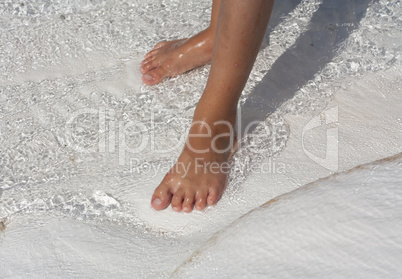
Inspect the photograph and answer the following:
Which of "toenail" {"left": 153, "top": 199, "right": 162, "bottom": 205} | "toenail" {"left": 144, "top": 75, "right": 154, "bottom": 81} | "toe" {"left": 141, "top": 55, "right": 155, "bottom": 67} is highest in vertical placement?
"toe" {"left": 141, "top": 55, "right": 155, "bottom": 67}

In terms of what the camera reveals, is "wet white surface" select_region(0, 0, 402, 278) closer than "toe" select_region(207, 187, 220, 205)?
Yes

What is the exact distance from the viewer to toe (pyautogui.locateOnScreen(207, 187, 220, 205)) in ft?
6.17

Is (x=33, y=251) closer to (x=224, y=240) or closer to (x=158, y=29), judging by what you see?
(x=224, y=240)

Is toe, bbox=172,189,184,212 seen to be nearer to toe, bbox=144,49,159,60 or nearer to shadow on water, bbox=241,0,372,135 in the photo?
shadow on water, bbox=241,0,372,135

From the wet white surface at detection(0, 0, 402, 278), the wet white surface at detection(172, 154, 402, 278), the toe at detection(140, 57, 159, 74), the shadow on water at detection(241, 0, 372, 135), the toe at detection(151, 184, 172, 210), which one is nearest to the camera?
the wet white surface at detection(172, 154, 402, 278)

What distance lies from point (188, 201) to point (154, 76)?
2.39 feet

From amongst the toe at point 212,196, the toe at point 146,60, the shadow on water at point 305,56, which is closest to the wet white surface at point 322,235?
the toe at point 212,196

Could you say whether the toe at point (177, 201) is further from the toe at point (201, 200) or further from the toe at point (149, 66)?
the toe at point (149, 66)

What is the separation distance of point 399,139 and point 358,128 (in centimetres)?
17

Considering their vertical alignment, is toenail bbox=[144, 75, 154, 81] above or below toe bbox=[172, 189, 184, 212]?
above

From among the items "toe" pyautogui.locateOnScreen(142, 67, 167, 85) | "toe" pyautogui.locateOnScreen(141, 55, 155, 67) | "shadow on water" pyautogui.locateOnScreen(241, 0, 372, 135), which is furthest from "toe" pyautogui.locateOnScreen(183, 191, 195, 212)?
"toe" pyautogui.locateOnScreen(141, 55, 155, 67)

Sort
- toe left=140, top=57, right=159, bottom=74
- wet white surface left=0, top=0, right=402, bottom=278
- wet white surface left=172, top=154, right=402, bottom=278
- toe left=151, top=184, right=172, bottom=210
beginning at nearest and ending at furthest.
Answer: wet white surface left=172, top=154, right=402, bottom=278
wet white surface left=0, top=0, right=402, bottom=278
toe left=151, top=184, right=172, bottom=210
toe left=140, top=57, right=159, bottom=74

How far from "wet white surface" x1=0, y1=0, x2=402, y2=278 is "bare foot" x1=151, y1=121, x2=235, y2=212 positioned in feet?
0.13

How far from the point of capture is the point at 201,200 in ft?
6.15
